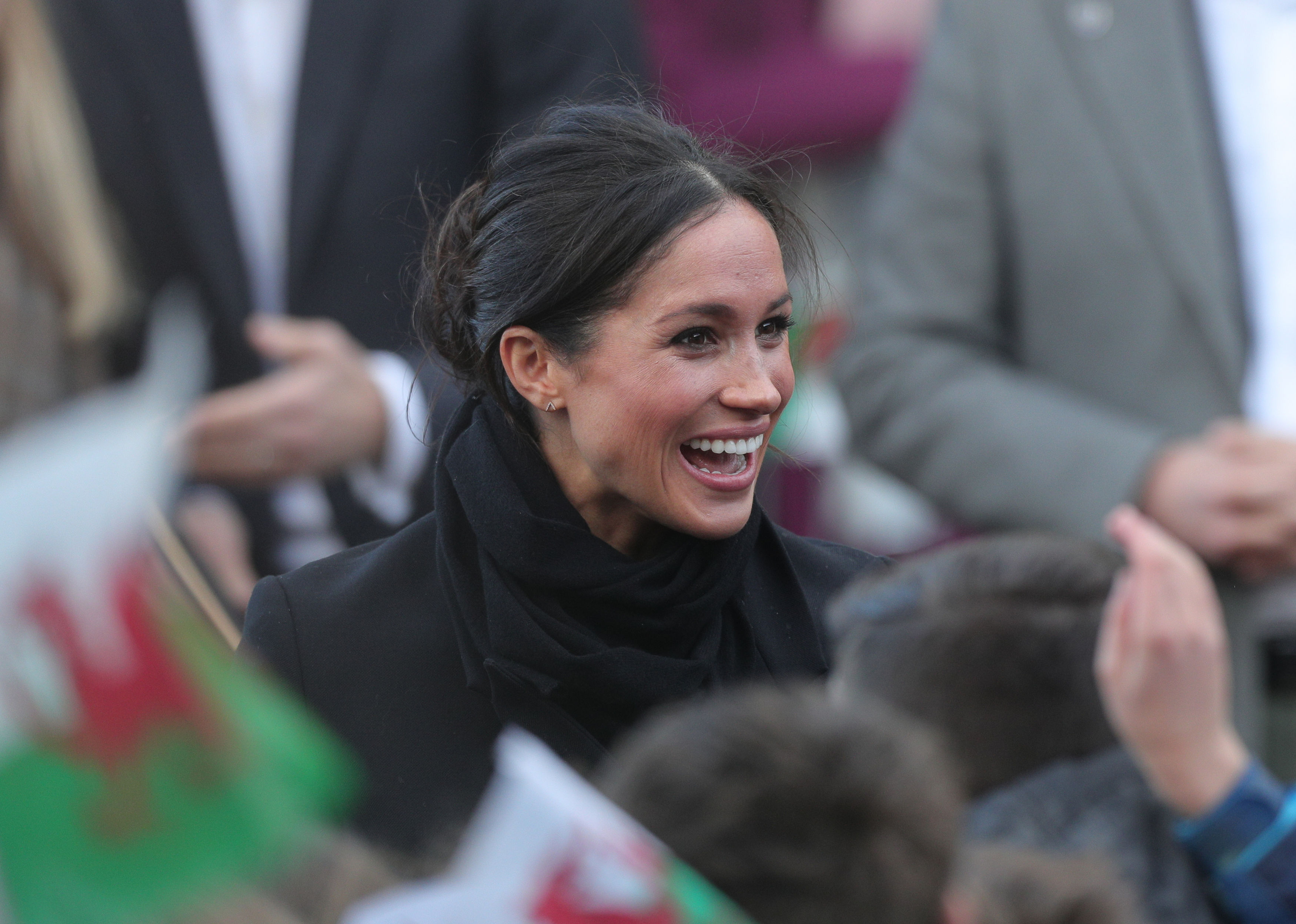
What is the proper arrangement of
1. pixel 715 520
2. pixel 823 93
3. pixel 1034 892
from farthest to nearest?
pixel 823 93 < pixel 715 520 < pixel 1034 892

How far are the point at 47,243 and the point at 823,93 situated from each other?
3.17m

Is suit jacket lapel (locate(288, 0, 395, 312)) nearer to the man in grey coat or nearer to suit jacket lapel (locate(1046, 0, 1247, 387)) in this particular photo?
the man in grey coat

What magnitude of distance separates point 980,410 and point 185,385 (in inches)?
74.2

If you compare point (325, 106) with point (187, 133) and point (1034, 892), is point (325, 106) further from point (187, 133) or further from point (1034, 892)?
point (1034, 892)

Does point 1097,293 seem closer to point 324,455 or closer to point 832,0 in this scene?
point 324,455

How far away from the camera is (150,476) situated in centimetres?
102

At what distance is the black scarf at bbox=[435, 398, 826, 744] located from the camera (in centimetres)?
187

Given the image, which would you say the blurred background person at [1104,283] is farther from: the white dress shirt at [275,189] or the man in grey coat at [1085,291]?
the white dress shirt at [275,189]

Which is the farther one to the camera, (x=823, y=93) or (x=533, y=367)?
(x=823, y=93)

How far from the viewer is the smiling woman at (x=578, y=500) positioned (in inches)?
73.9

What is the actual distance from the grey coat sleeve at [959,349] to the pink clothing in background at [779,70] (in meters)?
1.20

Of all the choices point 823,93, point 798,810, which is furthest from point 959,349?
point 798,810

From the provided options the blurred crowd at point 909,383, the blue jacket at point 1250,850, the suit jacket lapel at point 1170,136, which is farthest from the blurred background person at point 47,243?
the suit jacket lapel at point 1170,136

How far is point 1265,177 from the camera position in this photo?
2.86m
